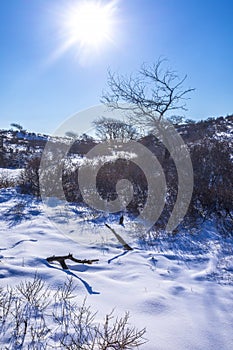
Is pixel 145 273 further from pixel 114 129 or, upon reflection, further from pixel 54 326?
pixel 114 129

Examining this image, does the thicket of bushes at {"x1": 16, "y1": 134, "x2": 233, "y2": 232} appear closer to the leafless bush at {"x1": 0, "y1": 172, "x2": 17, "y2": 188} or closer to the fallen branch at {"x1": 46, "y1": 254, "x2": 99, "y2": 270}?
the leafless bush at {"x1": 0, "y1": 172, "x2": 17, "y2": 188}

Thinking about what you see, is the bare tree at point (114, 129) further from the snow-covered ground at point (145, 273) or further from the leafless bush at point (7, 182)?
the snow-covered ground at point (145, 273)

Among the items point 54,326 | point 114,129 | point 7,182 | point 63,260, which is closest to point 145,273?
point 63,260

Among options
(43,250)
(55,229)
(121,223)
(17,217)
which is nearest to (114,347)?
(43,250)

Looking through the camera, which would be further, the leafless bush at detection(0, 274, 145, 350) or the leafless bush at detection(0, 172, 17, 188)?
the leafless bush at detection(0, 172, 17, 188)

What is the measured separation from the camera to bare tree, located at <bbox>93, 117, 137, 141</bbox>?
17969 mm

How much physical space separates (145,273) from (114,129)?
1757 cm

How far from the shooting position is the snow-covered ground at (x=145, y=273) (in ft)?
7.14

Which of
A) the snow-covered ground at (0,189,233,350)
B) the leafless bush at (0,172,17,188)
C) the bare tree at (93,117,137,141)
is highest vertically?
the bare tree at (93,117,137,141)

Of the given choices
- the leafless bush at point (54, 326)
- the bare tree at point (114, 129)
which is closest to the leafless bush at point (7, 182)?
the leafless bush at point (54, 326)

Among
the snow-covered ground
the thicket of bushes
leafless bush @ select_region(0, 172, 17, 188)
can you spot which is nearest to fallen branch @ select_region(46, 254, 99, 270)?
the snow-covered ground

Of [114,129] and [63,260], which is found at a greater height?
[114,129]

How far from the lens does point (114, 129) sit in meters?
20.2

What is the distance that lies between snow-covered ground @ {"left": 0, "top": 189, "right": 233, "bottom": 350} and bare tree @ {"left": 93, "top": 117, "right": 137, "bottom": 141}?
12880 millimetres
